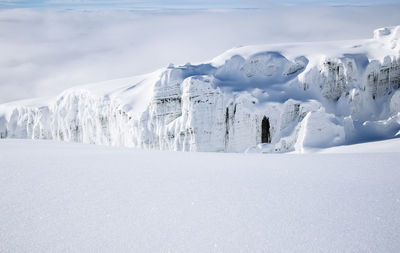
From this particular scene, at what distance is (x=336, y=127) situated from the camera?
1578 cm

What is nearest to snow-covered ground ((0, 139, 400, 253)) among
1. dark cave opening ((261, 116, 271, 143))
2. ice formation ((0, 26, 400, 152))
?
ice formation ((0, 26, 400, 152))

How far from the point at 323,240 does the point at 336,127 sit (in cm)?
1459

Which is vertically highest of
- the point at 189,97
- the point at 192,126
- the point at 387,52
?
the point at 387,52

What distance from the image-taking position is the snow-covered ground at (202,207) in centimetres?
234

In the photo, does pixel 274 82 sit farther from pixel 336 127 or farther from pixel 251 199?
pixel 251 199

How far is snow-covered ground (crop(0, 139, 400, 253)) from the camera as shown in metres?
2.34

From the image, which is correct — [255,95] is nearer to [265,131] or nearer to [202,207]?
[265,131]

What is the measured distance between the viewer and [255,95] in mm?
26297

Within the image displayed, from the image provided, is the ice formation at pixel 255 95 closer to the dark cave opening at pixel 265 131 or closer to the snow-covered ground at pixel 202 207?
the dark cave opening at pixel 265 131

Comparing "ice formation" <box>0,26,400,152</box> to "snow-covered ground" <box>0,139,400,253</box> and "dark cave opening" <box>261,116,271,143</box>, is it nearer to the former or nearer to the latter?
"dark cave opening" <box>261,116,271,143</box>

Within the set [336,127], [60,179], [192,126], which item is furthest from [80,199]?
[192,126]

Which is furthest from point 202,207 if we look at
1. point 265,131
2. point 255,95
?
point 255,95

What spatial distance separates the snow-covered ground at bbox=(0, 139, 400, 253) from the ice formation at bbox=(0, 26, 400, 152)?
66.8 ft

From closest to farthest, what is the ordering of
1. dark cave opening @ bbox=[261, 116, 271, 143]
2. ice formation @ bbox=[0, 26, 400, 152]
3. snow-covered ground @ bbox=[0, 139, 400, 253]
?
snow-covered ground @ bbox=[0, 139, 400, 253] < dark cave opening @ bbox=[261, 116, 271, 143] < ice formation @ bbox=[0, 26, 400, 152]
